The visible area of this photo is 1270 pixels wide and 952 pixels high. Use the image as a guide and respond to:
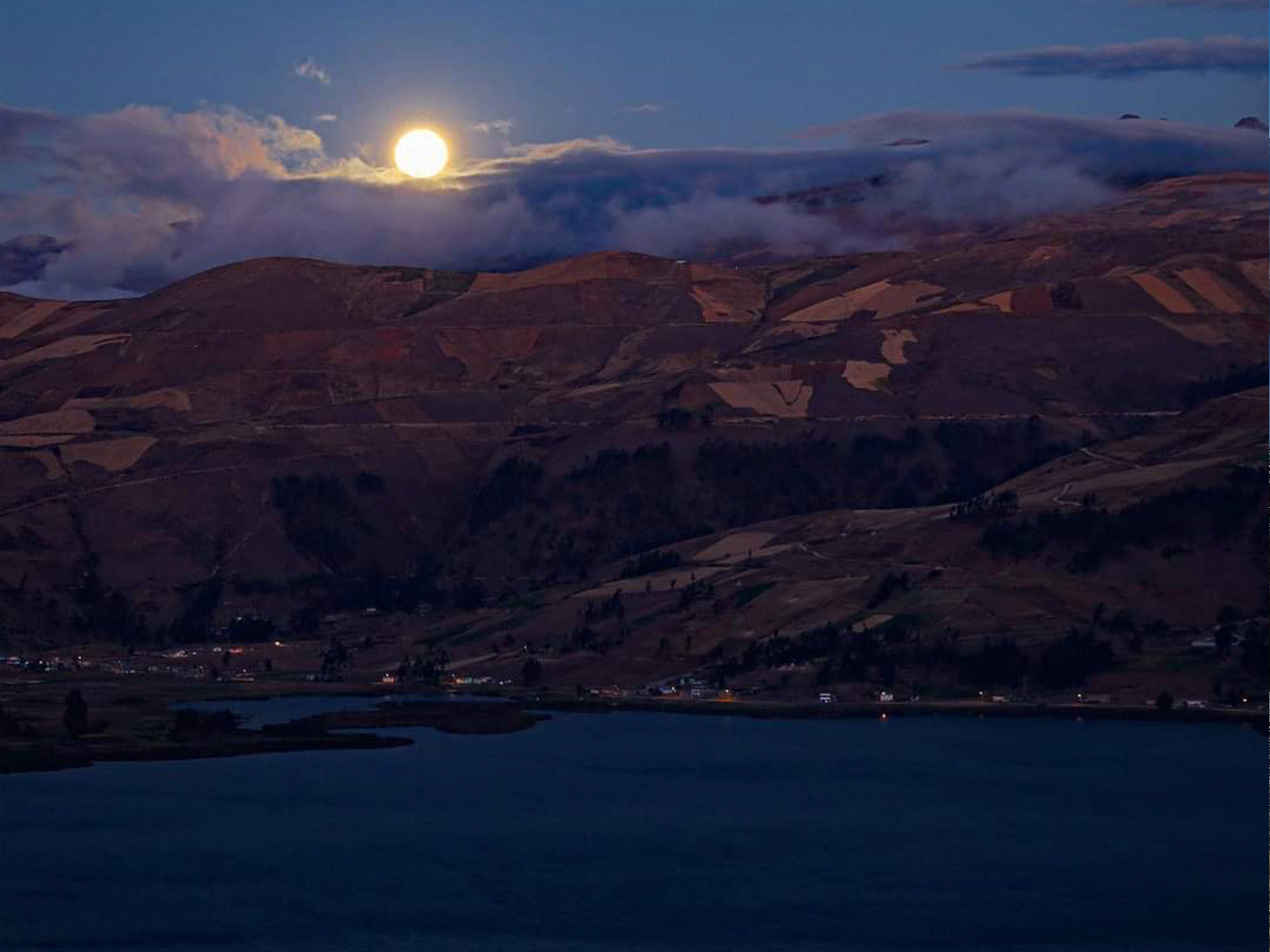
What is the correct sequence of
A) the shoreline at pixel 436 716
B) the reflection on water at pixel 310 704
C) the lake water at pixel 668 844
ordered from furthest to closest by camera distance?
1. the reflection on water at pixel 310 704
2. the shoreline at pixel 436 716
3. the lake water at pixel 668 844

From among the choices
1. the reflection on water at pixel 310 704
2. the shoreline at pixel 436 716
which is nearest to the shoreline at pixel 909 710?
the shoreline at pixel 436 716

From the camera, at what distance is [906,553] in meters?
175

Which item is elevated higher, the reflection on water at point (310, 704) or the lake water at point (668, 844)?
the lake water at point (668, 844)

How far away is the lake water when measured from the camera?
90.9m

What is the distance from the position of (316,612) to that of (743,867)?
333 ft

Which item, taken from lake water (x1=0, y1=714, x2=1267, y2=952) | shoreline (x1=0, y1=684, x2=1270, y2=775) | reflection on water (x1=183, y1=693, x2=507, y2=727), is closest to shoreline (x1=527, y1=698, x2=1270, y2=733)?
shoreline (x1=0, y1=684, x2=1270, y2=775)

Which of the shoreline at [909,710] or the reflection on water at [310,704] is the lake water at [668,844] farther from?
the reflection on water at [310,704]

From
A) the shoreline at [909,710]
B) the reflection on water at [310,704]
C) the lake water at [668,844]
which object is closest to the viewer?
the lake water at [668,844]

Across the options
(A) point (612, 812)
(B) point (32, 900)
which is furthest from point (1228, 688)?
(B) point (32, 900)

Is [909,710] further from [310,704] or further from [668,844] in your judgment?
[668,844]

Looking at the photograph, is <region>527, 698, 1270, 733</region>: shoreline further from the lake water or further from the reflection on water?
the reflection on water

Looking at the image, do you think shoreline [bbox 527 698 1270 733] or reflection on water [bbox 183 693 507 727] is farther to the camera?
reflection on water [bbox 183 693 507 727]

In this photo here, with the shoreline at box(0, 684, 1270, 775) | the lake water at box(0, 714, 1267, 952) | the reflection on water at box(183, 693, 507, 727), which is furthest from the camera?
the reflection on water at box(183, 693, 507, 727)

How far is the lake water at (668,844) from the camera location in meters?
90.9
